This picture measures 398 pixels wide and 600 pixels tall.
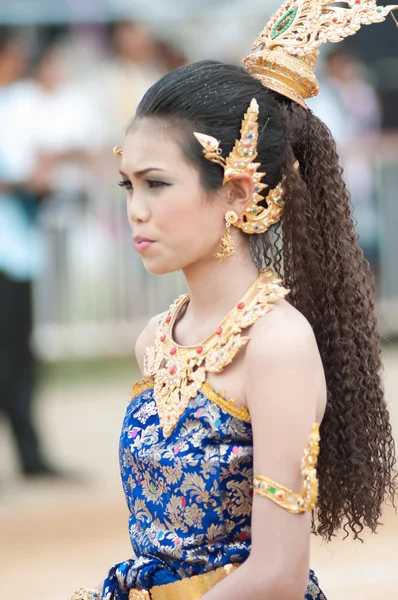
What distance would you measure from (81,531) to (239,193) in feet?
13.8

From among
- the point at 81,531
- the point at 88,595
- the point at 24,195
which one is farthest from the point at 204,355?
the point at 24,195

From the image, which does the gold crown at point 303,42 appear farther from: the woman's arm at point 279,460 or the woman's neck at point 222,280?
the woman's arm at point 279,460

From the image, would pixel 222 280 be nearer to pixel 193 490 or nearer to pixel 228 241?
pixel 228 241

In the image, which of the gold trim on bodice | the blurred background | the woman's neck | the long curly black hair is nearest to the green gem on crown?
the long curly black hair

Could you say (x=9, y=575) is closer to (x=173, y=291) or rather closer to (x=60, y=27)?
(x=173, y=291)

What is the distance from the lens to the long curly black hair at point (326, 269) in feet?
7.07

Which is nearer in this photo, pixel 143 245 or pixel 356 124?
pixel 143 245

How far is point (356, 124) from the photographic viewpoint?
30.8 feet

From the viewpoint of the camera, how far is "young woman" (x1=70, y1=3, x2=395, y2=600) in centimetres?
194

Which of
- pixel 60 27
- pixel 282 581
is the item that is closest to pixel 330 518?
pixel 282 581

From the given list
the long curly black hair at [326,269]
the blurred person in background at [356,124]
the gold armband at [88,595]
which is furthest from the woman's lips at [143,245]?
the blurred person in background at [356,124]

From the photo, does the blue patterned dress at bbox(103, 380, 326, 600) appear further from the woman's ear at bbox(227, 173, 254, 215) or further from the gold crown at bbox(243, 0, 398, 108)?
the gold crown at bbox(243, 0, 398, 108)

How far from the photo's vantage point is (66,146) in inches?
325

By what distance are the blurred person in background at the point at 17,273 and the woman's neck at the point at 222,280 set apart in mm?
5285
